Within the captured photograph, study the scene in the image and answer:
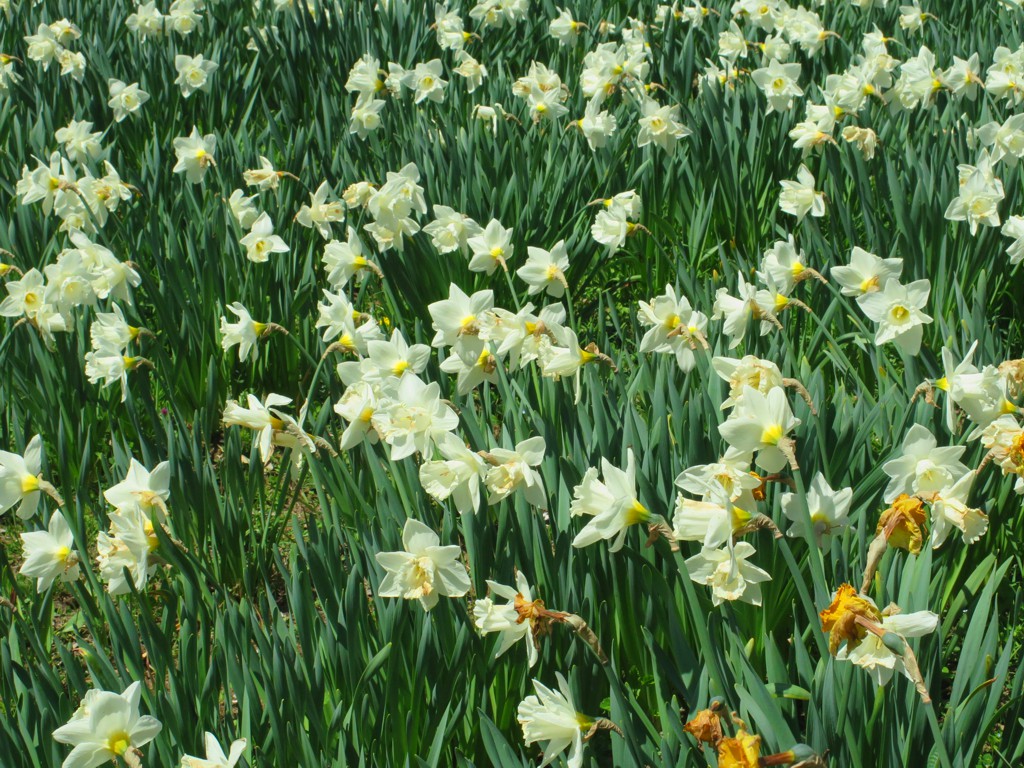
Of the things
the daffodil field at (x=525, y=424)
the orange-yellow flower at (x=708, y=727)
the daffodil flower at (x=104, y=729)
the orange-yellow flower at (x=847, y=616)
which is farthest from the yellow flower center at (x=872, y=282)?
the daffodil flower at (x=104, y=729)

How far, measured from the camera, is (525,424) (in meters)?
2.22

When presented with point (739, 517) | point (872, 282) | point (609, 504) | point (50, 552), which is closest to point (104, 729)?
point (50, 552)

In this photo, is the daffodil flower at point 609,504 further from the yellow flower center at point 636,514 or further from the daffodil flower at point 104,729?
the daffodil flower at point 104,729

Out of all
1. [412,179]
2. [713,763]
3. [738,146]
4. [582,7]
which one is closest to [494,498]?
[713,763]

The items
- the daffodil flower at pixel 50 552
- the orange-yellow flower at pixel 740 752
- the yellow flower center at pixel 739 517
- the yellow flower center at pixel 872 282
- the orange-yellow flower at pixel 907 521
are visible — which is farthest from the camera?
the yellow flower center at pixel 872 282

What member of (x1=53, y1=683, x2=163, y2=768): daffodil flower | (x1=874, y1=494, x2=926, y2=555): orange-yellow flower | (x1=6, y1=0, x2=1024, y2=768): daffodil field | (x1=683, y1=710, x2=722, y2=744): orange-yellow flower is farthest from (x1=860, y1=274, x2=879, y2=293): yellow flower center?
(x1=53, y1=683, x2=163, y2=768): daffodil flower

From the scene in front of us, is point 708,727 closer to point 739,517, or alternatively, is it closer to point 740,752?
point 740,752

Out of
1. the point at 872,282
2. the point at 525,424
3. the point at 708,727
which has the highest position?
the point at 872,282

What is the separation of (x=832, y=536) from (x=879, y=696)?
256 millimetres

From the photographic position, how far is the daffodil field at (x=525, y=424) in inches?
60.7

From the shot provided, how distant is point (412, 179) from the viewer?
2.84m

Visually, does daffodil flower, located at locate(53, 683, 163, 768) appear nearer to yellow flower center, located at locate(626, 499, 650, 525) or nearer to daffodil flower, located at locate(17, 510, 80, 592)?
daffodil flower, located at locate(17, 510, 80, 592)

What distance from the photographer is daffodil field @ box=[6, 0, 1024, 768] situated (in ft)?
5.06

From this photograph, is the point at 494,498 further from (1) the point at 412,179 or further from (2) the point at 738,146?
(2) the point at 738,146
